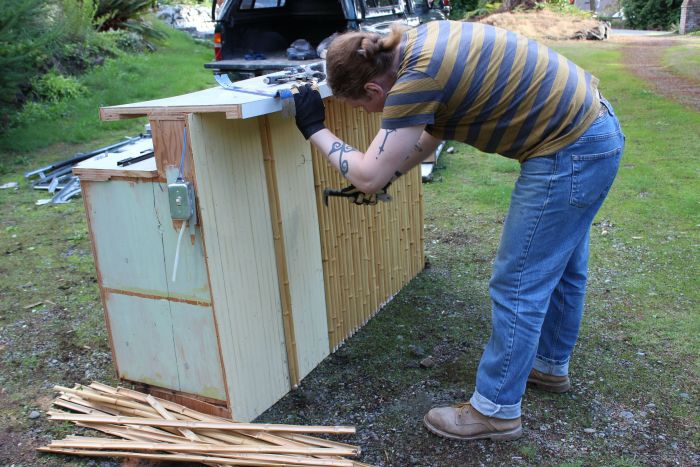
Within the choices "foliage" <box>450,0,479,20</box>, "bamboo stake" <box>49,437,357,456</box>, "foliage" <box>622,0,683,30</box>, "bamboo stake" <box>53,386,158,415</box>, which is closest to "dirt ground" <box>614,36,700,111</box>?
"foliage" <box>450,0,479,20</box>

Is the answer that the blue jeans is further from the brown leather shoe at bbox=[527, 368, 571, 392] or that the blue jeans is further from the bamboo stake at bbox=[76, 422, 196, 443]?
the bamboo stake at bbox=[76, 422, 196, 443]

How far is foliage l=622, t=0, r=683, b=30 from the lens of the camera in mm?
25541

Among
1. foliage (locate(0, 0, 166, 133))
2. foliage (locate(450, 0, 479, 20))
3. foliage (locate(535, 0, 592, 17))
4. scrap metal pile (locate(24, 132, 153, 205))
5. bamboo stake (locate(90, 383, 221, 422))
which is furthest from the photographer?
foliage (locate(450, 0, 479, 20))

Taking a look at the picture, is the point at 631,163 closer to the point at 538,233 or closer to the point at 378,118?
the point at 378,118

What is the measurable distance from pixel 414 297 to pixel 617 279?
137 cm

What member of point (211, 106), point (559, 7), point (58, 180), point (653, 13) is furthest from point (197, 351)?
point (653, 13)

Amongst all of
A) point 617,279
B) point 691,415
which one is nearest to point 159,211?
point 691,415

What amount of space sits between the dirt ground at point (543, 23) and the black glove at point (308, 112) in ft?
50.0

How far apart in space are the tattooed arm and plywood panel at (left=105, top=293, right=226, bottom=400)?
0.85 metres

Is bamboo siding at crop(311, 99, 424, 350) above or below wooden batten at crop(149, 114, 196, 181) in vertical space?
below

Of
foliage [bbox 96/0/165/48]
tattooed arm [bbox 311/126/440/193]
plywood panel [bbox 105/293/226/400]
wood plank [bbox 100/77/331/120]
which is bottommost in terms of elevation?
plywood panel [bbox 105/293/226/400]

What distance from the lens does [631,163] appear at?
6.67 meters

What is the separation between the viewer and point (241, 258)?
2697 millimetres

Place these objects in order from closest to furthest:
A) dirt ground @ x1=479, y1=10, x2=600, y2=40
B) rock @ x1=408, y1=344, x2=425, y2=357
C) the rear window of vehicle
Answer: rock @ x1=408, y1=344, x2=425, y2=357, the rear window of vehicle, dirt ground @ x1=479, y1=10, x2=600, y2=40
